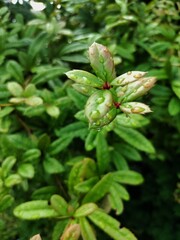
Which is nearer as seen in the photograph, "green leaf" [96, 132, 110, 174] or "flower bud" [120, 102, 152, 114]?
"flower bud" [120, 102, 152, 114]

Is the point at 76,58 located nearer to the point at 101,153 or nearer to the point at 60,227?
the point at 101,153

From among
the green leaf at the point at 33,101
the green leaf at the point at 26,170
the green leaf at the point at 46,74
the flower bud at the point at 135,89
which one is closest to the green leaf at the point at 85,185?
the green leaf at the point at 26,170

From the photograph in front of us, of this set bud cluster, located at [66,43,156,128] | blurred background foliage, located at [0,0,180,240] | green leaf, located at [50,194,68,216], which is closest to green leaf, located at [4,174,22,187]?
blurred background foliage, located at [0,0,180,240]

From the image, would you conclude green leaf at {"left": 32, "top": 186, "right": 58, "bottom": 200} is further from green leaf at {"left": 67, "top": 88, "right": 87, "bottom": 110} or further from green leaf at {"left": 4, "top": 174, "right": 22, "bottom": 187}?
green leaf at {"left": 67, "top": 88, "right": 87, "bottom": 110}

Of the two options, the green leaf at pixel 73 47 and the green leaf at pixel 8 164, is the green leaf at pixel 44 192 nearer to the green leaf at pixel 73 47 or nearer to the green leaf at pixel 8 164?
the green leaf at pixel 8 164

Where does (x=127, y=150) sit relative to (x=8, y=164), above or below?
below

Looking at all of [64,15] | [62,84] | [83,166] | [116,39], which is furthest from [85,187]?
[64,15]

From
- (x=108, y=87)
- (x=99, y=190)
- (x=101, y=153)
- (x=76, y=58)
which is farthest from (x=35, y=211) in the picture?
(x=76, y=58)
